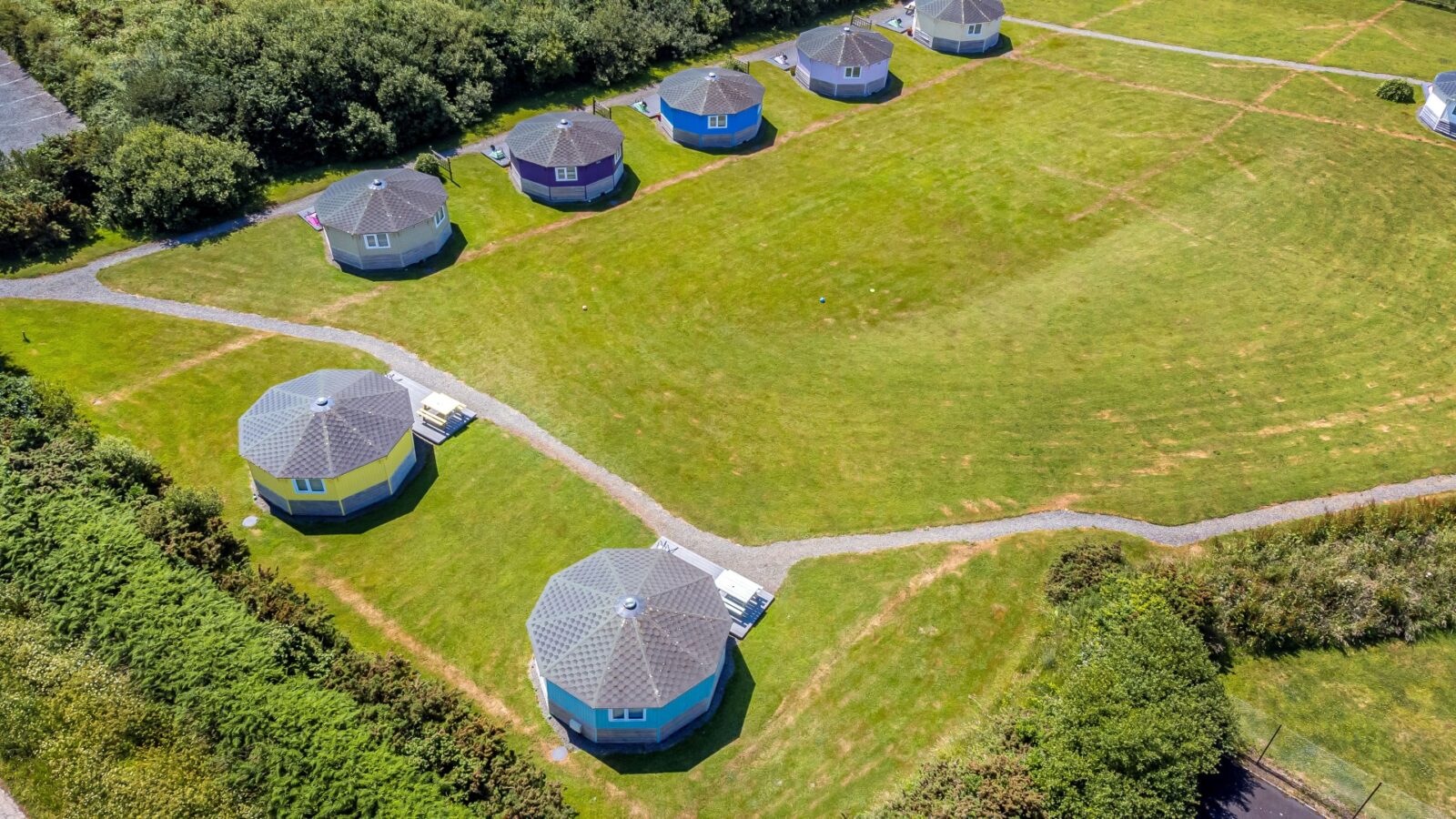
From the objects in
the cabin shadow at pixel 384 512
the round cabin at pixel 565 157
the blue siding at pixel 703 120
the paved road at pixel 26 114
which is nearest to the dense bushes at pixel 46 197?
the paved road at pixel 26 114

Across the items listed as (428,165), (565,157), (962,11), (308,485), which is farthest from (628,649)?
(962,11)

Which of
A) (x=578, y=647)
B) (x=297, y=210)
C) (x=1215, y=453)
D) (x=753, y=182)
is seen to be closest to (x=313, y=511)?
(x=578, y=647)

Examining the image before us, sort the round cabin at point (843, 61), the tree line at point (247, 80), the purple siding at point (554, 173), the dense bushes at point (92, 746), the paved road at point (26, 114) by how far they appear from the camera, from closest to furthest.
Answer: the dense bushes at point (92, 746)
the tree line at point (247, 80)
the purple siding at point (554, 173)
the paved road at point (26, 114)
the round cabin at point (843, 61)

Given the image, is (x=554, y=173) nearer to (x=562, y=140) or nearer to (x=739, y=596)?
(x=562, y=140)

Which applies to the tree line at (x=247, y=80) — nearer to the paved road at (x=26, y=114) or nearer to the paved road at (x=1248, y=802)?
the paved road at (x=26, y=114)

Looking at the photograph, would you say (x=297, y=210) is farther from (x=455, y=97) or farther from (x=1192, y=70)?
(x=1192, y=70)

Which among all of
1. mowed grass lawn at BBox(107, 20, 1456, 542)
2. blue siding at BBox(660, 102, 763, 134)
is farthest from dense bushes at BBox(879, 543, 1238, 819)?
blue siding at BBox(660, 102, 763, 134)
